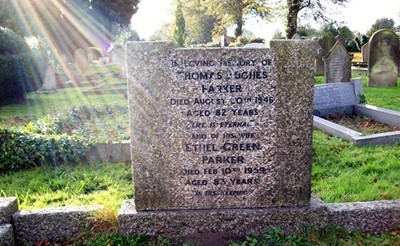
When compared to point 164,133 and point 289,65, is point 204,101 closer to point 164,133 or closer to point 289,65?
point 164,133

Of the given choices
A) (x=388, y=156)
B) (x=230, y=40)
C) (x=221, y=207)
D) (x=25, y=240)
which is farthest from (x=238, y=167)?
(x=230, y=40)

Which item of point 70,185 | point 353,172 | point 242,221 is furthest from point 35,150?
point 353,172

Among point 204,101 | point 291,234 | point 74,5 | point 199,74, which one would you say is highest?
point 74,5

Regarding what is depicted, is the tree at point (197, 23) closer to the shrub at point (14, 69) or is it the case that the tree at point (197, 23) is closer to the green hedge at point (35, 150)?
the shrub at point (14, 69)

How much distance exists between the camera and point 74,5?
30.9 metres

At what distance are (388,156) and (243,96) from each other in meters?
3.39

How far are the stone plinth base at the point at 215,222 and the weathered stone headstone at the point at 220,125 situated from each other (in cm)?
9

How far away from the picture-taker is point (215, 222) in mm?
3100

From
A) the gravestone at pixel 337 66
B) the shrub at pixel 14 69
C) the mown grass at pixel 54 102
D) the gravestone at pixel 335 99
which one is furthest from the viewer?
the gravestone at pixel 337 66

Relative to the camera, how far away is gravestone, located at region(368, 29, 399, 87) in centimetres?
1270

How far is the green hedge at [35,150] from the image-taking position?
17.3ft

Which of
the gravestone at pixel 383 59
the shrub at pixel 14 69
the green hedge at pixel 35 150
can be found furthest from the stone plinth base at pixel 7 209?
the gravestone at pixel 383 59

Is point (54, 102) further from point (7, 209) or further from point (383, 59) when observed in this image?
point (383, 59)

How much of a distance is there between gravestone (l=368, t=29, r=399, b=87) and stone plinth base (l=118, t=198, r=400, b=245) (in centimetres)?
1118
